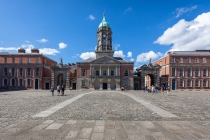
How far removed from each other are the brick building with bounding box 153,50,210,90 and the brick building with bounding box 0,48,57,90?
41.2 metres

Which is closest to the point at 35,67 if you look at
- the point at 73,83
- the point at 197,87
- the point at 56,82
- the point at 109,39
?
the point at 56,82

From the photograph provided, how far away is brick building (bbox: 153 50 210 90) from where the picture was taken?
46219mm

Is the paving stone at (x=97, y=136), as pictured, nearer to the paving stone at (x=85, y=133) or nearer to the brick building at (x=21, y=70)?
the paving stone at (x=85, y=133)

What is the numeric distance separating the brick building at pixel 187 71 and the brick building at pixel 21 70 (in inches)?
1623

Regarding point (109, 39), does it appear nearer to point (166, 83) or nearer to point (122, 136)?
point (166, 83)

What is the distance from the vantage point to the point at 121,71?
45469mm

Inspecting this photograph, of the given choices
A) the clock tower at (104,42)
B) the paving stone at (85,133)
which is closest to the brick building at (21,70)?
the clock tower at (104,42)

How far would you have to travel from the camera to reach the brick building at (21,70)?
45531 mm

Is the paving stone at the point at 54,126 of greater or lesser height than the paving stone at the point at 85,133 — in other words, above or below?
below

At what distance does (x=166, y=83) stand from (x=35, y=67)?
43756 mm

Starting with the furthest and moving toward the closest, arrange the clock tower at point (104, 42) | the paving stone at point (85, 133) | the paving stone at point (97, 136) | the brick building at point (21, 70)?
1. the clock tower at point (104, 42)
2. the brick building at point (21, 70)
3. the paving stone at point (85, 133)
4. the paving stone at point (97, 136)

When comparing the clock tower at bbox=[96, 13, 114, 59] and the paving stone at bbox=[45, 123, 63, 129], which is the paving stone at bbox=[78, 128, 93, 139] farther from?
the clock tower at bbox=[96, 13, 114, 59]

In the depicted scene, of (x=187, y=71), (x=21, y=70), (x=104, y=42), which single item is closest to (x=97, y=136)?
(x=104, y=42)

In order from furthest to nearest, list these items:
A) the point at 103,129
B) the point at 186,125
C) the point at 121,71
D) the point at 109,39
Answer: the point at 109,39
the point at 121,71
the point at 186,125
the point at 103,129
